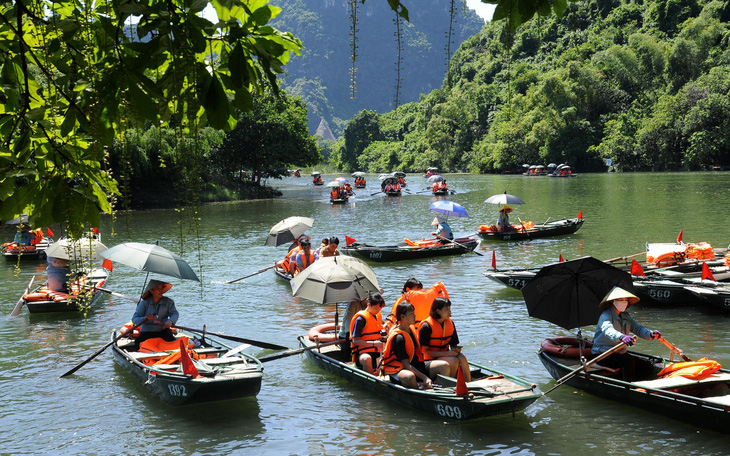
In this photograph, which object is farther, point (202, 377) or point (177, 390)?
point (177, 390)

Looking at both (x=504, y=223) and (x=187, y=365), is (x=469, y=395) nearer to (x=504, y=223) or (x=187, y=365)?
(x=187, y=365)

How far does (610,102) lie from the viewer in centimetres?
9388

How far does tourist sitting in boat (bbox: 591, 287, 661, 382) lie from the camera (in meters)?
10.6

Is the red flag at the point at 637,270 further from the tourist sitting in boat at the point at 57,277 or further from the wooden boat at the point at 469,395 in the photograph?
the tourist sitting in boat at the point at 57,277

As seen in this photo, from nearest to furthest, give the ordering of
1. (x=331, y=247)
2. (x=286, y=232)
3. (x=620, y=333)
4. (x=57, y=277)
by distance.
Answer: (x=620, y=333) < (x=57, y=277) < (x=331, y=247) < (x=286, y=232)

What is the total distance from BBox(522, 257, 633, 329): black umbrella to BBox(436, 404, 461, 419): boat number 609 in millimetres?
2478

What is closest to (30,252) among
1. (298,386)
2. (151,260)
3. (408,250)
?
(408,250)

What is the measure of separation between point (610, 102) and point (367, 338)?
90271 millimetres

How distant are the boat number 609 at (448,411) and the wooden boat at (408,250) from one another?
1529 cm

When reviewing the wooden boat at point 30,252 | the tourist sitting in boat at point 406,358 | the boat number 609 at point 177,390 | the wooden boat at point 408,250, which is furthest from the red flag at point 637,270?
the wooden boat at point 30,252

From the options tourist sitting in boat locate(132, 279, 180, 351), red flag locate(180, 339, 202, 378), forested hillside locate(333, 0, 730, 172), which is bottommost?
red flag locate(180, 339, 202, 378)

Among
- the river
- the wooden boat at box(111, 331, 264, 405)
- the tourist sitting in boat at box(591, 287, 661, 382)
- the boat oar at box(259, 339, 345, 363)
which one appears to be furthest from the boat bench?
the wooden boat at box(111, 331, 264, 405)

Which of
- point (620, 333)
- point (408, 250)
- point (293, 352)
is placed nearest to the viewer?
point (620, 333)

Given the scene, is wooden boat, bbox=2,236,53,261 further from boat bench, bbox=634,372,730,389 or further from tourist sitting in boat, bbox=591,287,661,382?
boat bench, bbox=634,372,730,389
